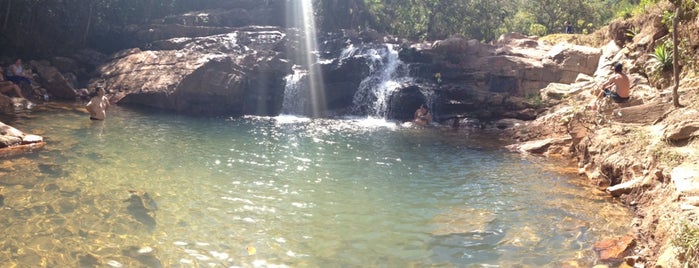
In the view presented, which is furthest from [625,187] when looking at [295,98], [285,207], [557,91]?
[295,98]

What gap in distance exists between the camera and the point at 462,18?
42.8 m

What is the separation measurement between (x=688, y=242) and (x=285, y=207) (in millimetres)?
6440

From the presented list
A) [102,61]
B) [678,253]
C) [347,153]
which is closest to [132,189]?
[347,153]

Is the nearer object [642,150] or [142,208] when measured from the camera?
[142,208]

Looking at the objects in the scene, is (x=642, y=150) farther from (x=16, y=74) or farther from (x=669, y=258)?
(x=16, y=74)

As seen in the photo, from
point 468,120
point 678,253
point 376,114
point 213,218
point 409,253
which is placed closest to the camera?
point 678,253

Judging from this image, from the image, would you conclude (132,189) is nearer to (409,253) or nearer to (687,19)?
(409,253)

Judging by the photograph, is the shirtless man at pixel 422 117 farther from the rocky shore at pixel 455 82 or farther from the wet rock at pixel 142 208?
the wet rock at pixel 142 208

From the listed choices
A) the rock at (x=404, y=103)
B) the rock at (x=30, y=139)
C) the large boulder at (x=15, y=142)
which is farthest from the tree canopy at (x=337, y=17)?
the large boulder at (x=15, y=142)

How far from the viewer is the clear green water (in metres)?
6.76

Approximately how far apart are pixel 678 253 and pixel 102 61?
35.1 meters

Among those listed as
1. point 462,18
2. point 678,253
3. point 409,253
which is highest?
point 462,18

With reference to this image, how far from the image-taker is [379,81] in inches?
1112

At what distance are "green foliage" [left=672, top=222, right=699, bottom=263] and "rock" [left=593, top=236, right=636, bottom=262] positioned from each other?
1.04 meters
